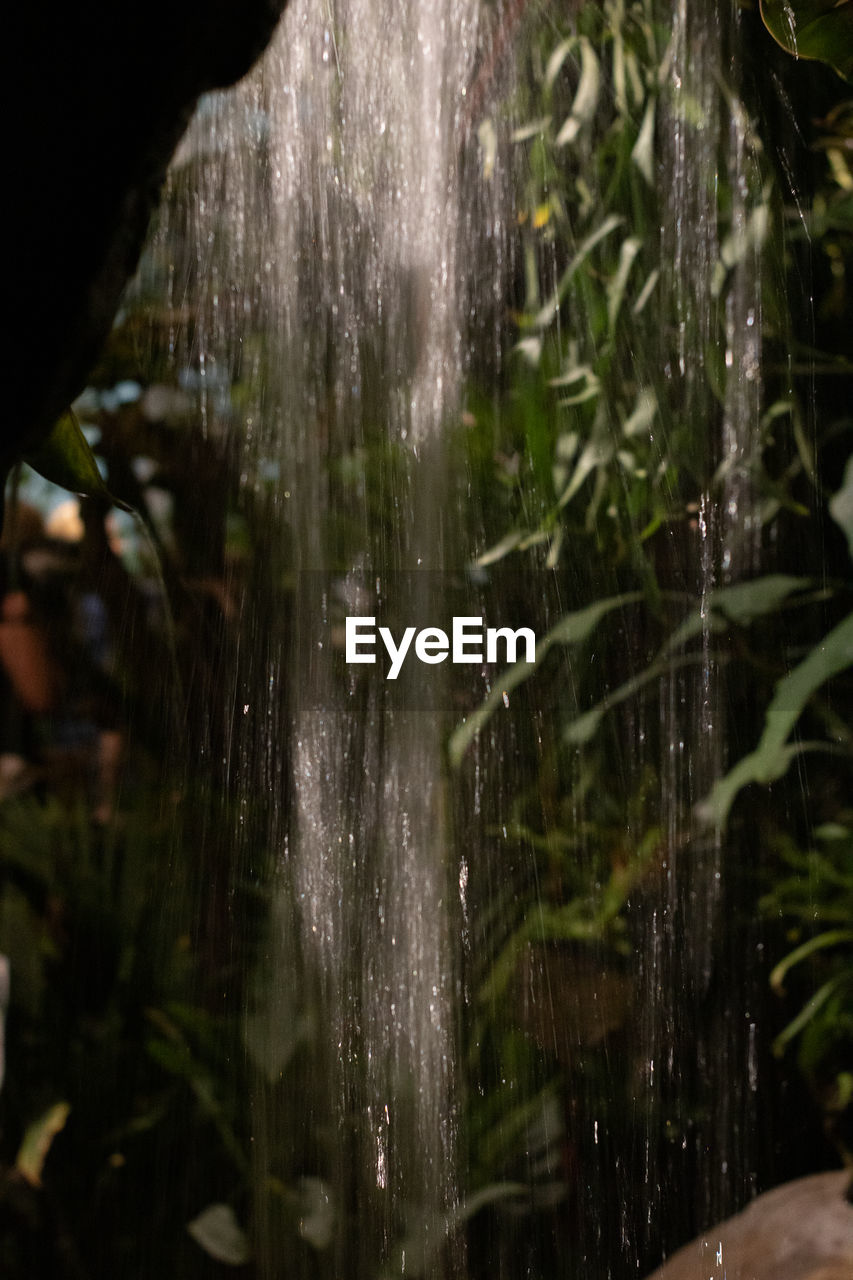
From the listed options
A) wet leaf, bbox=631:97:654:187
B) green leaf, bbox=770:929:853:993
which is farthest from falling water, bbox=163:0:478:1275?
green leaf, bbox=770:929:853:993

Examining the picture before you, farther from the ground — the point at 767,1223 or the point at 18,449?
the point at 18,449

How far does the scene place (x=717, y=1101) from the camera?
64.4 inches

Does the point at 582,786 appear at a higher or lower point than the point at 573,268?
lower

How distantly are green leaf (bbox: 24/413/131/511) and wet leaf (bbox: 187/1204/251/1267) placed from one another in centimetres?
148

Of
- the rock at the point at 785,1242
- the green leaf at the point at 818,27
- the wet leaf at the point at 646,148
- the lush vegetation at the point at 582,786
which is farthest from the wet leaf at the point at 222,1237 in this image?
the wet leaf at the point at 646,148

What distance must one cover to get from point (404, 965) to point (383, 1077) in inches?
6.8

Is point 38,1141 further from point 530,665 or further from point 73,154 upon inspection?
point 73,154

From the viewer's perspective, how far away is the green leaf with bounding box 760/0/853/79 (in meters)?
0.91

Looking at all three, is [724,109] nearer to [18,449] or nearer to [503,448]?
[503,448]

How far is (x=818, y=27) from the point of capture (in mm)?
920

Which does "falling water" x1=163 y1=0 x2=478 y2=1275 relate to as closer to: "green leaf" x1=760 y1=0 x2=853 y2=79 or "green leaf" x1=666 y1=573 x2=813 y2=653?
"green leaf" x1=666 y1=573 x2=813 y2=653

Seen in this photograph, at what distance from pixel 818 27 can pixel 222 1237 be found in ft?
5.98

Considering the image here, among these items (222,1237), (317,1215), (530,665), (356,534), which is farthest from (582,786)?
(222,1237)

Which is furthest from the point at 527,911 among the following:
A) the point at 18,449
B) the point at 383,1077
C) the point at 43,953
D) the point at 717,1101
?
the point at 18,449
